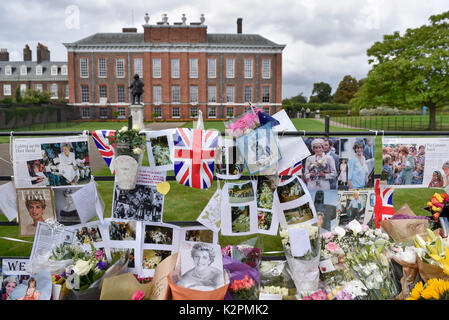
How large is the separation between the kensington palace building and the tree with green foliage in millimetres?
19016

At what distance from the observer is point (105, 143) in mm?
2594

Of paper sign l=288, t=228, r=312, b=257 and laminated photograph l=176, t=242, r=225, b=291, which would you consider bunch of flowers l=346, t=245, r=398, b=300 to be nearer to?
paper sign l=288, t=228, r=312, b=257

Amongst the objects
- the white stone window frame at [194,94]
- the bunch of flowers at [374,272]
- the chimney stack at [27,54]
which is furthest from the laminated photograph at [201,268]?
the chimney stack at [27,54]

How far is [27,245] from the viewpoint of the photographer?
4.38 meters

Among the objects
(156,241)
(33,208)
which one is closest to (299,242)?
(156,241)

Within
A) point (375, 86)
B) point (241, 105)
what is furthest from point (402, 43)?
point (241, 105)

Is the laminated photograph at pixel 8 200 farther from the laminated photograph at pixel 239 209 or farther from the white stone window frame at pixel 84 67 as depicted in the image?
the white stone window frame at pixel 84 67

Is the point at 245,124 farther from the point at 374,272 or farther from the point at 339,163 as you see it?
the point at 374,272

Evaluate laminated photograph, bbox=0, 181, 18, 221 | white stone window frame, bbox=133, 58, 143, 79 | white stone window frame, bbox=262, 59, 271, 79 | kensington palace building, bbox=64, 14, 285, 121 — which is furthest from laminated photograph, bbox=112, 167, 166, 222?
white stone window frame, bbox=262, 59, 271, 79

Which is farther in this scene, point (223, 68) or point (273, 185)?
point (223, 68)

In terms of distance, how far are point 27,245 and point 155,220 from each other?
8.65ft

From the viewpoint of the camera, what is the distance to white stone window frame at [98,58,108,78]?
43.3m

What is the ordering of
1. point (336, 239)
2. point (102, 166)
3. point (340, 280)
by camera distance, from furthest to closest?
point (102, 166) < point (336, 239) < point (340, 280)

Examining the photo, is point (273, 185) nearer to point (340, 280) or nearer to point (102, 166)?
point (340, 280)
